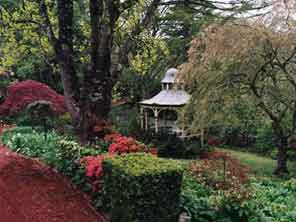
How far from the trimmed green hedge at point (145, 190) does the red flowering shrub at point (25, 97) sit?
30.9ft

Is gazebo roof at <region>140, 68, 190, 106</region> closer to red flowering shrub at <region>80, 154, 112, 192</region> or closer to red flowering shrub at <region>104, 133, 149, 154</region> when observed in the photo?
red flowering shrub at <region>104, 133, 149, 154</region>

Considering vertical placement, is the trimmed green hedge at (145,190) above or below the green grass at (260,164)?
above

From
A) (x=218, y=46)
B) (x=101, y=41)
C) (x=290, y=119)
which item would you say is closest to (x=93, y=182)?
(x=101, y=41)

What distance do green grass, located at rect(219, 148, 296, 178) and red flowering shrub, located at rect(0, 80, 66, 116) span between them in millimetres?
6777

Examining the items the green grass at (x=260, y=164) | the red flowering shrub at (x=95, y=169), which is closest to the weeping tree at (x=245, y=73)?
the green grass at (x=260, y=164)

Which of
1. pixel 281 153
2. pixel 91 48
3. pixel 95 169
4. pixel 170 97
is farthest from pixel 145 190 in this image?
pixel 170 97

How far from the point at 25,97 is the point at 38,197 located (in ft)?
28.6

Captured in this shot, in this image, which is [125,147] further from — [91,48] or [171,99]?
[171,99]

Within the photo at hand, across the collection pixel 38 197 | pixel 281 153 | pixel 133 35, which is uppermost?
pixel 133 35

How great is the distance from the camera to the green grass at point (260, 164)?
12383mm

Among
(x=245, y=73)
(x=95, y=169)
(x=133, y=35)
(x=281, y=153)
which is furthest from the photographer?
(x=281, y=153)

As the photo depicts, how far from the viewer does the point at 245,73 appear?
11789mm

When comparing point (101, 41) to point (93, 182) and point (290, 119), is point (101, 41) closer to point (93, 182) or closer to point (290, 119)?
point (93, 182)

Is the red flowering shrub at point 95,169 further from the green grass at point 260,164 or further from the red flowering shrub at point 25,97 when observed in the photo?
the red flowering shrub at point 25,97
